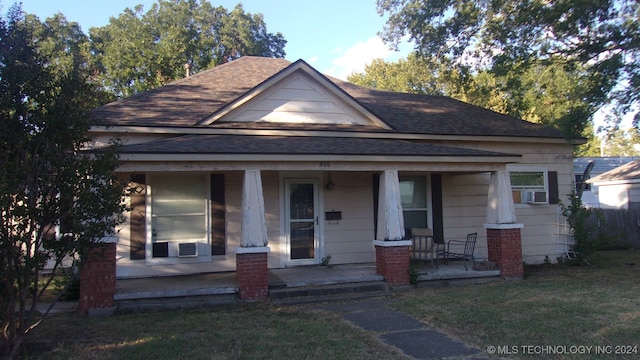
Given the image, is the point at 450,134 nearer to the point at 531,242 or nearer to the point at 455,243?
the point at 455,243

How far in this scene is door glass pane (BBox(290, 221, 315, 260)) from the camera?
35.1 ft

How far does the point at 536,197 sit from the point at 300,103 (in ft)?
21.2

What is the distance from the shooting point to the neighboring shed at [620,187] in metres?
23.2

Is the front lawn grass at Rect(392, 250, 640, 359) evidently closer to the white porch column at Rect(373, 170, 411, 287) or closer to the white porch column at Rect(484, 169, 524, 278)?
the white porch column at Rect(484, 169, 524, 278)

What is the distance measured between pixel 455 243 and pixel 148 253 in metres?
7.08

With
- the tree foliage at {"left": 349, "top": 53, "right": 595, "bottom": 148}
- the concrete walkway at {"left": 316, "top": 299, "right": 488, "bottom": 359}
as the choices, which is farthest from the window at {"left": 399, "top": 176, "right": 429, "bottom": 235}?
the tree foliage at {"left": 349, "top": 53, "right": 595, "bottom": 148}

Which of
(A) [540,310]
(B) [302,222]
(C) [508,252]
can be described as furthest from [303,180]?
(A) [540,310]

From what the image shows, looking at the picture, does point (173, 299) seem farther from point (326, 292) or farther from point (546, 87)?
point (546, 87)

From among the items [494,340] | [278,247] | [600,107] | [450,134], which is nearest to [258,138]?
[278,247]

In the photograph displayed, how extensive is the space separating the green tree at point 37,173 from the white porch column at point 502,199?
300 inches

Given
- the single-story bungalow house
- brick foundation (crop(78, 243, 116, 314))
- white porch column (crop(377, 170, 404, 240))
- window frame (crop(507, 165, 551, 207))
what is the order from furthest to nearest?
window frame (crop(507, 165, 551, 207)) < white porch column (crop(377, 170, 404, 240)) < the single-story bungalow house < brick foundation (crop(78, 243, 116, 314))

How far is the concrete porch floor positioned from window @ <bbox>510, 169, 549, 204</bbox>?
112 inches

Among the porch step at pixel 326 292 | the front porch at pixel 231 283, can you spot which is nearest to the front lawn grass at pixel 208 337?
the front porch at pixel 231 283

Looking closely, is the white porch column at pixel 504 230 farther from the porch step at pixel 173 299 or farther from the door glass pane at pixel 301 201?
the porch step at pixel 173 299
